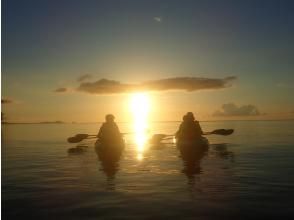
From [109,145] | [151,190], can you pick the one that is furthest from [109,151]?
[151,190]

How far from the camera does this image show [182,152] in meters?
42.4

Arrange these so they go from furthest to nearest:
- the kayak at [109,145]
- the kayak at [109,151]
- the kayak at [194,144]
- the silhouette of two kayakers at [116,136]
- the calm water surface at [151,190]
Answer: the kayak at [109,145] < the kayak at [194,144] < the silhouette of two kayakers at [116,136] < the kayak at [109,151] < the calm water surface at [151,190]

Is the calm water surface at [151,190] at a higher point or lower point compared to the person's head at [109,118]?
lower

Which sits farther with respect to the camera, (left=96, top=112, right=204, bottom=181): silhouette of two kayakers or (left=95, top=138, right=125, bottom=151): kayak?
(left=95, top=138, right=125, bottom=151): kayak

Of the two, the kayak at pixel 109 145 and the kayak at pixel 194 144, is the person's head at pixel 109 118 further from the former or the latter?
the kayak at pixel 194 144

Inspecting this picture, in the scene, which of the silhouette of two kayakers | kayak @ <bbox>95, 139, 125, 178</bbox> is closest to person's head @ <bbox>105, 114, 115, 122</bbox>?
the silhouette of two kayakers

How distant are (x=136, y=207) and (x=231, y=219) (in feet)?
14.4

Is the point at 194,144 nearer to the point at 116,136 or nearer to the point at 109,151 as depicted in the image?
the point at 116,136


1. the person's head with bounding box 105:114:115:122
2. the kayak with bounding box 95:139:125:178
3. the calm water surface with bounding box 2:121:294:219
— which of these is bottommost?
the calm water surface with bounding box 2:121:294:219

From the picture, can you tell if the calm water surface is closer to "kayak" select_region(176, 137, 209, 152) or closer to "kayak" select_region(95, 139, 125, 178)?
"kayak" select_region(95, 139, 125, 178)

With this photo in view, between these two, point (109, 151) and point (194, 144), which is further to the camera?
point (194, 144)

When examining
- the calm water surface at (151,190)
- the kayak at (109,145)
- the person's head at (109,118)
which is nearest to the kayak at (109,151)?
the kayak at (109,145)

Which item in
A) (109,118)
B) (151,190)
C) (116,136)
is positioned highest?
(109,118)

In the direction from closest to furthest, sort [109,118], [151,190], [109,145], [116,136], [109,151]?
[151,190] < [109,151] < [109,118] < [109,145] < [116,136]
